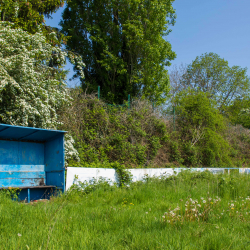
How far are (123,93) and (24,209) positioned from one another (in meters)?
14.7

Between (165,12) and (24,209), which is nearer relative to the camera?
(24,209)

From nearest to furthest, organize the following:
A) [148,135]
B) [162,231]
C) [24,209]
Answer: [162,231], [24,209], [148,135]

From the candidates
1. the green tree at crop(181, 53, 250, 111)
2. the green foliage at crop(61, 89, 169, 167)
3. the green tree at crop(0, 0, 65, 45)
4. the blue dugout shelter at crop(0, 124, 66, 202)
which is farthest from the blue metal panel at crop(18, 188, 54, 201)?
the green tree at crop(181, 53, 250, 111)

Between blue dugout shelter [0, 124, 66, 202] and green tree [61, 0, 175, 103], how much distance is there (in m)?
10.4

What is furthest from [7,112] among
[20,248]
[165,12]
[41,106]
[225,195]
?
[165,12]

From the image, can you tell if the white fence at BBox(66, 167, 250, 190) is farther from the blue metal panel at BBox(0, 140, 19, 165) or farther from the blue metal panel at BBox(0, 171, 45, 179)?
the blue metal panel at BBox(0, 140, 19, 165)

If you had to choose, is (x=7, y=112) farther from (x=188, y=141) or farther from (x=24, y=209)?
(x=188, y=141)

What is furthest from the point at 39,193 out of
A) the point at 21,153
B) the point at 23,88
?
the point at 23,88

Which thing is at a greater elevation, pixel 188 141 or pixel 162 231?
pixel 188 141

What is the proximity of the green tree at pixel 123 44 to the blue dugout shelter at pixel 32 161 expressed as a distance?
10.4 m

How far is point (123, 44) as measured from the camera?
1916cm

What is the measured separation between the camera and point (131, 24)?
56.7 feet

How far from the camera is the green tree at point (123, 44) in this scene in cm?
1780

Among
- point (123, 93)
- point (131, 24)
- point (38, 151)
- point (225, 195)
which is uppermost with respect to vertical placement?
point (131, 24)
